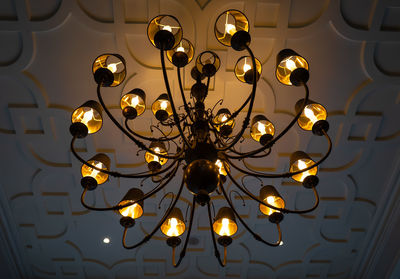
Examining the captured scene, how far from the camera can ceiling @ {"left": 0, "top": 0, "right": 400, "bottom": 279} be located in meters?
2.53

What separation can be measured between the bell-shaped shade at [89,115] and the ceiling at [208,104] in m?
0.93

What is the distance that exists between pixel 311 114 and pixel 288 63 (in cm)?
42

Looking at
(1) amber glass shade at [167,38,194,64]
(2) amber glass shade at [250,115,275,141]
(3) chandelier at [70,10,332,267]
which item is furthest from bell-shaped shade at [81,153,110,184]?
(2) amber glass shade at [250,115,275,141]

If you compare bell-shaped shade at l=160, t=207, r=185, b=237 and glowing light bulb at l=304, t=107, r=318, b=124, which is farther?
bell-shaped shade at l=160, t=207, r=185, b=237

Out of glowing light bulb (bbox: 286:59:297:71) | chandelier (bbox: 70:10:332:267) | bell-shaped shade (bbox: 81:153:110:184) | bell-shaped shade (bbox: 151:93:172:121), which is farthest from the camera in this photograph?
bell-shaped shade (bbox: 151:93:172:121)

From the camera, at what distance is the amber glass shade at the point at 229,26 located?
6.09 feet

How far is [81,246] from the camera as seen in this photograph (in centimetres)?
446

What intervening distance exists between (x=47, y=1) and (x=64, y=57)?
0.49m

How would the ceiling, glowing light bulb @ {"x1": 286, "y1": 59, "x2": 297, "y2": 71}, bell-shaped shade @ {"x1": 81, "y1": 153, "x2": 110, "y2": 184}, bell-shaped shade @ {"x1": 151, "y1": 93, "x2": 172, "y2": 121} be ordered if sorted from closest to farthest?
glowing light bulb @ {"x1": 286, "y1": 59, "x2": 297, "y2": 71} → bell-shaped shade @ {"x1": 81, "y1": 153, "x2": 110, "y2": 184} → bell-shaped shade @ {"x1": 151, "y1": 93, "x2": 172, "y2": 121} → the ceiling

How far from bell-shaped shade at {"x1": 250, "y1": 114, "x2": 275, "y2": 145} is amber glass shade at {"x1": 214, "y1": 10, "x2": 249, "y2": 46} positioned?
26.4 inches

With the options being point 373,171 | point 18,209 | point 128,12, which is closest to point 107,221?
point 18,209

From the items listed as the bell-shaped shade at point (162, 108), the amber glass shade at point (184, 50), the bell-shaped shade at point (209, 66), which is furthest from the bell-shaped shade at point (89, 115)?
the bell-shaped shade at point (209, 66)

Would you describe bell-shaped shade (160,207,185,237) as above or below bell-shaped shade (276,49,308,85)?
below

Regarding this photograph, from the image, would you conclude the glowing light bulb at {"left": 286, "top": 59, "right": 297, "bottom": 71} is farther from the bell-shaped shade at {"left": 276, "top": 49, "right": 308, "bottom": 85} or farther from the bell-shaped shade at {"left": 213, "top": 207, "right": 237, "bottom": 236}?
the bell-shaped shade at {"left": 213, "top": 207, "right": 237, "bottom": 236}
